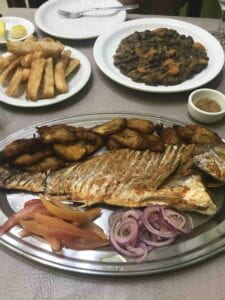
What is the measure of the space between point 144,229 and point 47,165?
49cm

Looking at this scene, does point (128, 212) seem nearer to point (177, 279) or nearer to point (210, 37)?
point (177, 279)

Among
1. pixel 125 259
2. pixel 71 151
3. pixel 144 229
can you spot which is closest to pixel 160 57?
pixel 71 151

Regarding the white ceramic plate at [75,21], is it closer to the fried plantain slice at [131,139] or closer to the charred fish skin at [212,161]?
the fried plantain slice at [131,139]

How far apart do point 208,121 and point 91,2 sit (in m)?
1.41

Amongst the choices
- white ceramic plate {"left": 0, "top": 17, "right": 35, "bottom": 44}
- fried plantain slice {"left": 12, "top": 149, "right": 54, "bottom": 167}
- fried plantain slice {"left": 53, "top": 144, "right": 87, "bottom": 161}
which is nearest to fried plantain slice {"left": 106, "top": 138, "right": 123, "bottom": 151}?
fried plantain slice {"left": 53, "top": 144, "right": 87, "bottom": 161}

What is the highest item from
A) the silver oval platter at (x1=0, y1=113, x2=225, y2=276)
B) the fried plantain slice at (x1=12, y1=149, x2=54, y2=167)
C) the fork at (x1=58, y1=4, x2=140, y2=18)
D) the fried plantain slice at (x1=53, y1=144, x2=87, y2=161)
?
the fork at (x1=58, y1=4, x2=140, y2=18)

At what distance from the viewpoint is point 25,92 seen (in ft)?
6.39

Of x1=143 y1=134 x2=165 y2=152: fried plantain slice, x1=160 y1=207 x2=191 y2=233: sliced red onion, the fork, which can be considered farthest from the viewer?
the fork

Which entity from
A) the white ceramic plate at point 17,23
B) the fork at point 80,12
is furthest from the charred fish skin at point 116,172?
the fork at point 80,12

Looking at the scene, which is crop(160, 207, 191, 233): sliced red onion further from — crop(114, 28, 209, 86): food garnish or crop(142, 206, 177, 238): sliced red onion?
crop(114, 28, 209, 86): food garnish

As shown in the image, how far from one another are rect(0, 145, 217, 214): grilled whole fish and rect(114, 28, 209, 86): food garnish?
0.59 metres

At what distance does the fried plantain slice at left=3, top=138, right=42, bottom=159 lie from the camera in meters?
1.52

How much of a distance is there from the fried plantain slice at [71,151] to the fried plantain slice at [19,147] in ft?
0.30

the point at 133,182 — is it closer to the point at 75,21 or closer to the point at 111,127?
the point at 111,127
